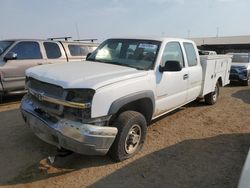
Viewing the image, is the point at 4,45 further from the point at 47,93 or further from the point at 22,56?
the point at 47,93

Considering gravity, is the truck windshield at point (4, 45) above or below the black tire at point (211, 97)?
above

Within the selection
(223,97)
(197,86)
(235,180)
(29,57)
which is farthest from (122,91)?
(223,97)

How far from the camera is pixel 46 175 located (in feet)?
13.3

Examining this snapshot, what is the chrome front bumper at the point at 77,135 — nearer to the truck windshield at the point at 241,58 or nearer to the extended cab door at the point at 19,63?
the extended cab door at the point at 19,63

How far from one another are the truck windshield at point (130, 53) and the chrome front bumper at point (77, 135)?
1.52m

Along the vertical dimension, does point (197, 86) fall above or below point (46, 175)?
above

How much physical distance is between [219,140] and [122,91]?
2.54m

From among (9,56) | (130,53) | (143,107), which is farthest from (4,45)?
(143,107)

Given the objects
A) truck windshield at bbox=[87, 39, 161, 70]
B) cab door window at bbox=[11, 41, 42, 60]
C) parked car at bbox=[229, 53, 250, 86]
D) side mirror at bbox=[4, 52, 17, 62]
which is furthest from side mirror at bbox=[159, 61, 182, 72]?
parked car at bbox=[229, 53, 250, 86]

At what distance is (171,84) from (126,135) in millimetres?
1648

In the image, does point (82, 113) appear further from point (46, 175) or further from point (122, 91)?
point (46, 175)

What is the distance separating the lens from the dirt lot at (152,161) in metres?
3.99

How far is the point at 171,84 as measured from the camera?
554cm

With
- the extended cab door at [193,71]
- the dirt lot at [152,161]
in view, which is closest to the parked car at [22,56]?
the dirt lot at [152,161]
